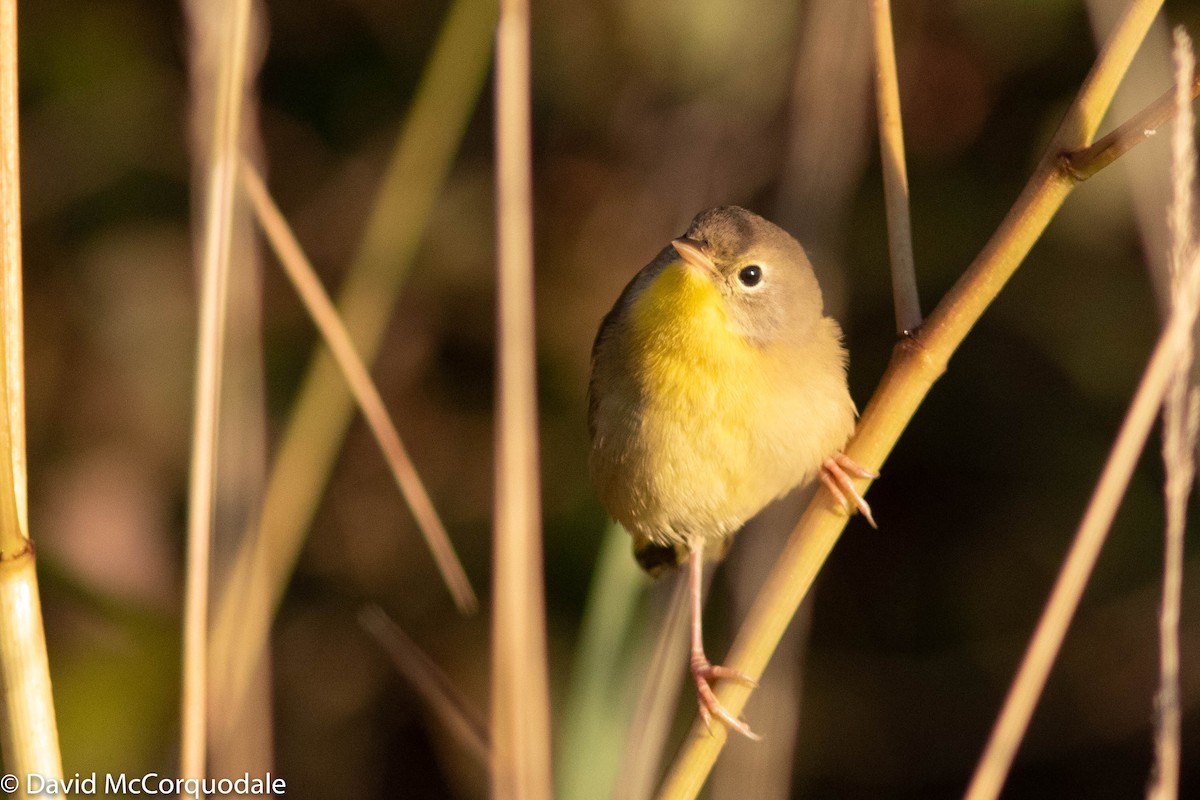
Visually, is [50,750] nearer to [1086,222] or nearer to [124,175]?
[124,175]

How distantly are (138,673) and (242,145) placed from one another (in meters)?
1.63

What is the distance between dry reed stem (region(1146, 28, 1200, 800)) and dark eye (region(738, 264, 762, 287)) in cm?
107

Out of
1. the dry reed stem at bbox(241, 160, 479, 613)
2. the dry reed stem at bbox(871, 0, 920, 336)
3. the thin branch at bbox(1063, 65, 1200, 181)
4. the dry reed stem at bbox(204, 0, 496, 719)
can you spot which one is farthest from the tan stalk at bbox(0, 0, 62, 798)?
the thin branch at bbox(1063, 65, 1200, 181)

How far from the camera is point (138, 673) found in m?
3.08

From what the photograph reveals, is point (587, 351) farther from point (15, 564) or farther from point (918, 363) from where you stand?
point (15, 564)

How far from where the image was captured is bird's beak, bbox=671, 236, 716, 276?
237cm

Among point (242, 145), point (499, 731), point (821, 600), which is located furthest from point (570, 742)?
point (821, 600)

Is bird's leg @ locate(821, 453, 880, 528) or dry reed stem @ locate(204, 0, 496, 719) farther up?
dry reed stem @ locate(204, 0, 496, 719)

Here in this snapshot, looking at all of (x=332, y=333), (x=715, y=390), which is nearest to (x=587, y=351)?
(x=715, y=390)

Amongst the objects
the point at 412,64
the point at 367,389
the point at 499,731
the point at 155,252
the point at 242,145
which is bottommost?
the point at 499,731

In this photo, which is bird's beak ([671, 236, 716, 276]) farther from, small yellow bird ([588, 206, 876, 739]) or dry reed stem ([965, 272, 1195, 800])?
dry reed stem ([965, 272, 1195, 800])

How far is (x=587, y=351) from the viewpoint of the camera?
3.65 meters

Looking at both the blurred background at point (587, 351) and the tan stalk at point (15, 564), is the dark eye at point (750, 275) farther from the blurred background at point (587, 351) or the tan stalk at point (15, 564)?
the tan stalk at point (15, 564)

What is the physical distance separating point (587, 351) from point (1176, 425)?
7.99 feet
